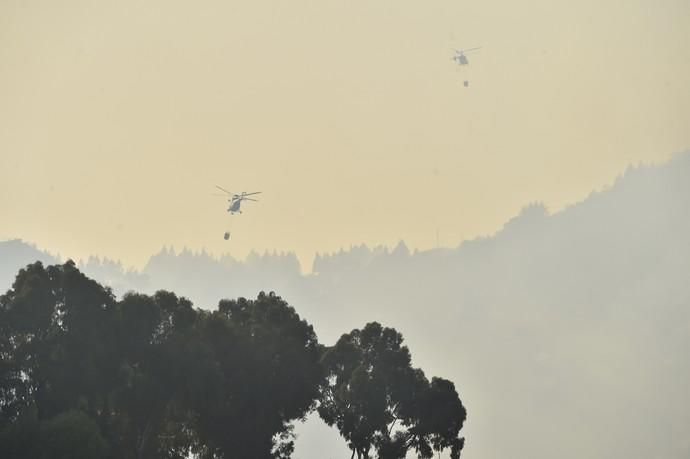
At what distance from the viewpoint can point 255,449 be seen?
103562 millimetres

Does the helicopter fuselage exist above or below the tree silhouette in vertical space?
above

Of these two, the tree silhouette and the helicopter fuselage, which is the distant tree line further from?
the helicopter fuselage

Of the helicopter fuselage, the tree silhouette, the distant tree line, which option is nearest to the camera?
the distant tree line

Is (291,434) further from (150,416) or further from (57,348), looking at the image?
(57,348)

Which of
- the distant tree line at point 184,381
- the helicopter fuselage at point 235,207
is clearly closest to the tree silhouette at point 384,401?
the distant tree line at point 184,381

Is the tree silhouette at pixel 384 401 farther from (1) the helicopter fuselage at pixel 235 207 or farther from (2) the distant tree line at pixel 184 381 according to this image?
(1) the helicopter fuselage at pixel 235 207

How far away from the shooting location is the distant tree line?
88625mm

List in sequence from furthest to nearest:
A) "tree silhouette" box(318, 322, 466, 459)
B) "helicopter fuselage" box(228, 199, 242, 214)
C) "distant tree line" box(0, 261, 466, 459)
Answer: "helicopter fuselage" box(228, 199, 242, 214)
"tree silhouette" box(318, 322, 466, 459)
"distant tree line" box(0, 261, 466, 459)

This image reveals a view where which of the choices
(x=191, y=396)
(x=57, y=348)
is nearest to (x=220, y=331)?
(x=191, y=396)

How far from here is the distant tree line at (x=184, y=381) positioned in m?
88.6

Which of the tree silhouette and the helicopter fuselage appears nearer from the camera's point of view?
the tree silhouette

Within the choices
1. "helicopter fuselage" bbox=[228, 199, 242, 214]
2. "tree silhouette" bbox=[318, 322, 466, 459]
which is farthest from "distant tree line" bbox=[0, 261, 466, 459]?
"helicopter fuselage" bbox=[228, 199, 242, 214]

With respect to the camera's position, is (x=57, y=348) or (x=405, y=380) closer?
(x=57, y=348)

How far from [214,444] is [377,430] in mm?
17497
